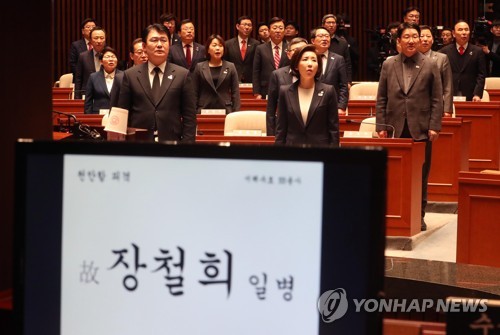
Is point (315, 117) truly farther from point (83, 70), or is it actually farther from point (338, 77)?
point (83, 70)

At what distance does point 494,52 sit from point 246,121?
6.05 meters

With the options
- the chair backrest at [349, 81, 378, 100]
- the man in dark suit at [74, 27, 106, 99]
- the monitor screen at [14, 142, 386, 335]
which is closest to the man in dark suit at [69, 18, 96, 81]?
the man in dark suit at [74, 27, 106, 99]

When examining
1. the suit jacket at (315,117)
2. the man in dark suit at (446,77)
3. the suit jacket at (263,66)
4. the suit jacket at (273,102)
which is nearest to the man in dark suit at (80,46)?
the suit jacket at (263,66)

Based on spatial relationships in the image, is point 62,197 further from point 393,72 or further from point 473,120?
point 473,120

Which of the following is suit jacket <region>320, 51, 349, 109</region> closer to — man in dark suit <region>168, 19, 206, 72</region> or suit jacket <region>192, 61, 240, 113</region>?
suit jacket <region>192, 61, 240, 113</region>

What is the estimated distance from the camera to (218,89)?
31.9 ft

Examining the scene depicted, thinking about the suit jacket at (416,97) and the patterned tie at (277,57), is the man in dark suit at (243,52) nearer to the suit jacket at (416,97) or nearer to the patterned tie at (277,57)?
the patterned tie at (277,57)

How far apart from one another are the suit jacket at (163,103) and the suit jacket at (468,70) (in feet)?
18.5

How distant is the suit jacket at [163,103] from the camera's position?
6273mm

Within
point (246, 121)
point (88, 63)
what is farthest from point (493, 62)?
point (246, 121)

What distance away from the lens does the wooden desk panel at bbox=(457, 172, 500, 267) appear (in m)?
5.55

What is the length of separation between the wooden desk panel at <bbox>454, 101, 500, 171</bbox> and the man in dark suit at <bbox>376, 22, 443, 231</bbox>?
2.14 m

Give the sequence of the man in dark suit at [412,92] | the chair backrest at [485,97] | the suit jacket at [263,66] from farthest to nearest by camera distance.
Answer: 1. the suit jacket at [263,66]
2. the chair backrest at [485,97]
3. the man in dark suit at [412,92]

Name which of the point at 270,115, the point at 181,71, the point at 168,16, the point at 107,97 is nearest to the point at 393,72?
the point at 270,115
